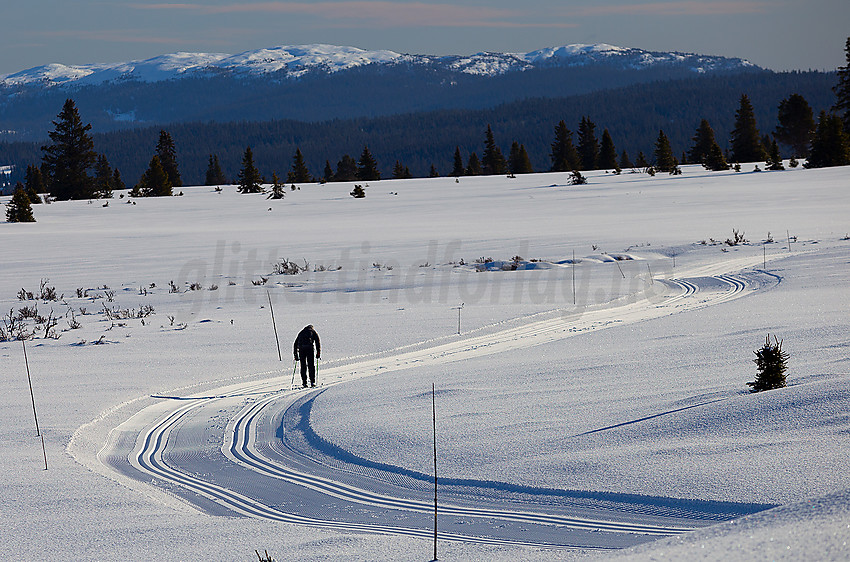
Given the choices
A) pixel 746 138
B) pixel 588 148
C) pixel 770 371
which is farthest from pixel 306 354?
pixel 588 148

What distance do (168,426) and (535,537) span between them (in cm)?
464

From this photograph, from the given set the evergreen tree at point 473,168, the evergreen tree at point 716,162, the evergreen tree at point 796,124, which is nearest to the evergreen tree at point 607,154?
the evergreen tree at point 473,168

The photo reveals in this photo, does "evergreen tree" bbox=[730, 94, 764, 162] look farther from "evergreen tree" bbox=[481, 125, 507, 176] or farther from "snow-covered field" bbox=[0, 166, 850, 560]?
"snow-covered field" bbox=[0, 166, 850, 560]

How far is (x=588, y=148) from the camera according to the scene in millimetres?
67062

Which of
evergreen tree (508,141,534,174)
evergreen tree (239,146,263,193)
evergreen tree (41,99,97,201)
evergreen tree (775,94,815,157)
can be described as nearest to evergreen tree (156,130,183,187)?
evergreen tree (239,146,263,193)

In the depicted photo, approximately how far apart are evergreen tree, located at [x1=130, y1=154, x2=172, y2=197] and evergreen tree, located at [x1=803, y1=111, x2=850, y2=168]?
35921 mm

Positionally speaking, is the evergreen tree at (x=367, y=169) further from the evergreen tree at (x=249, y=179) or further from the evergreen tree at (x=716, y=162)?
the evergreen tree at (x=716, y=162)

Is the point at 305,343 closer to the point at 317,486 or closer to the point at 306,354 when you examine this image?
→ the point at 306,354

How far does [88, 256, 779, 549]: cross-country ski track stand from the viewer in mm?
5047

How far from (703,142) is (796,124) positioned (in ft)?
20.8

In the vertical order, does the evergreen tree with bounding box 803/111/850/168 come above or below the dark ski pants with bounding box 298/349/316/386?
above

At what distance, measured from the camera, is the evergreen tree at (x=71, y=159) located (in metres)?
43.7

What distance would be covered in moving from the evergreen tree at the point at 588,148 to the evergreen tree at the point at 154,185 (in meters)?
33.4

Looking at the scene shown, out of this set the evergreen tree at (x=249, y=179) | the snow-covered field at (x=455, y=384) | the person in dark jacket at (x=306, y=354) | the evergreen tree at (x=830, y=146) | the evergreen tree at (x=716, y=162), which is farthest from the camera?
the evergreen tree at (x=716, y=162)
